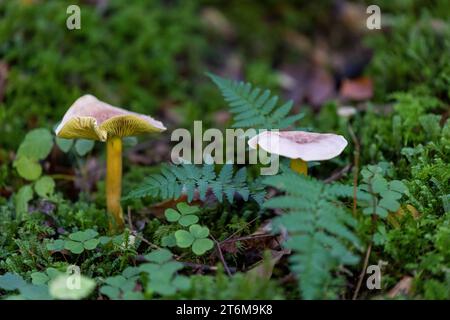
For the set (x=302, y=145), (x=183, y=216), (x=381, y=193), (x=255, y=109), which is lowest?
(x=183, y=216)

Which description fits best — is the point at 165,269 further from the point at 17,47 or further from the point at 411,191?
the point at 17,47

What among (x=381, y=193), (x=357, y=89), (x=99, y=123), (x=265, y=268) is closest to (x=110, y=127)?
(x=99, y=123)

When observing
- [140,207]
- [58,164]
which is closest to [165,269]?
[140,207]

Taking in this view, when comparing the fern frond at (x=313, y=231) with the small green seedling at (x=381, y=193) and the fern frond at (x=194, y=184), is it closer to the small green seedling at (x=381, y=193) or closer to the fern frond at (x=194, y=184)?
the small green seedling at (x=381, y=193)

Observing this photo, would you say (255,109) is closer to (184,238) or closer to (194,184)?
(194,184)

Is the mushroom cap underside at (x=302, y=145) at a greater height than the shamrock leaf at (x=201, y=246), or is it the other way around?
the mushroom cap underside at (x=302, y=145)

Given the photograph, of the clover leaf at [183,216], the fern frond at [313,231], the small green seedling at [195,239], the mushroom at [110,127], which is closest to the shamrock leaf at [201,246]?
the small green seedling at [195,239]
